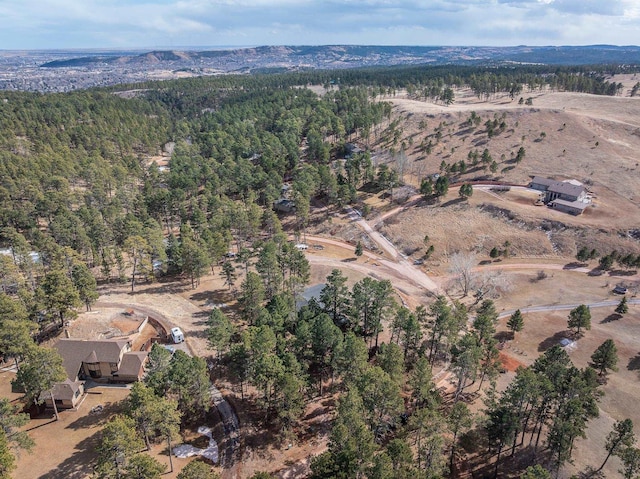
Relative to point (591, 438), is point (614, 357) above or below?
above

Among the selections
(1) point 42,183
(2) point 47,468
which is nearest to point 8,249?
(1) point 42,183

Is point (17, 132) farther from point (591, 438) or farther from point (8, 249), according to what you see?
point (591, 438)

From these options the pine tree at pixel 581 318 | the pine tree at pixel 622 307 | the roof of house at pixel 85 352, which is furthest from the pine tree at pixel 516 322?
the roof of house at pixel 85 352

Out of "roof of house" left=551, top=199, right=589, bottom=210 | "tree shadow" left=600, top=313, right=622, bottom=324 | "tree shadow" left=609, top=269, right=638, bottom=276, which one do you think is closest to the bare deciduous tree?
"tree shadow" left=600, top=313, right=622, bottom=324

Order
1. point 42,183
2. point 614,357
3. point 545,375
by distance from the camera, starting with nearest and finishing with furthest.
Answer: point 545,375
point 614,357
point 42,183

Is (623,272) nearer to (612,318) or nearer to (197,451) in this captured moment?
(612,318)

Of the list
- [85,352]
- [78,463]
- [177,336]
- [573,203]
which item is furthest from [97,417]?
[573,203]

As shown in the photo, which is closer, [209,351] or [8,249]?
[209,351]

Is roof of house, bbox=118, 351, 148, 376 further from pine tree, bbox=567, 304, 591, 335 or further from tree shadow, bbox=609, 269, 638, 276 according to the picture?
tree shadow, bbox=609, 269, 638, 276
